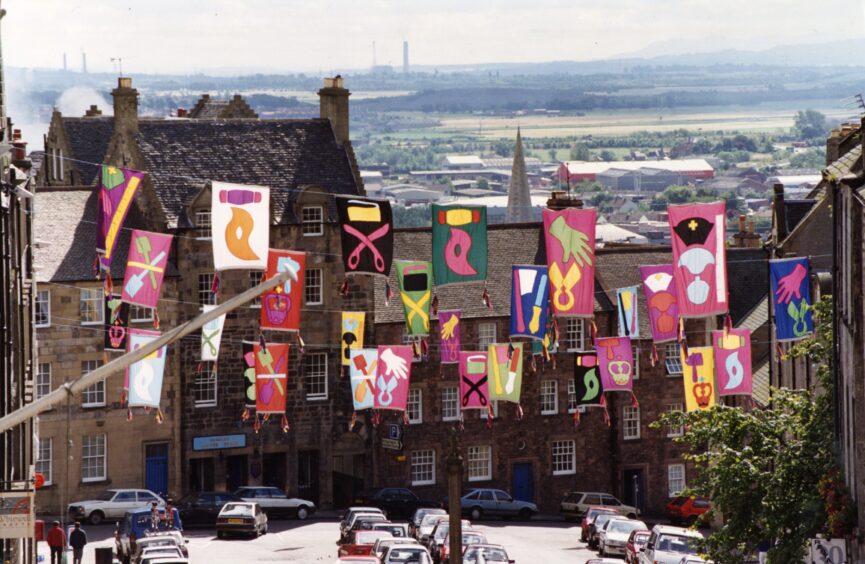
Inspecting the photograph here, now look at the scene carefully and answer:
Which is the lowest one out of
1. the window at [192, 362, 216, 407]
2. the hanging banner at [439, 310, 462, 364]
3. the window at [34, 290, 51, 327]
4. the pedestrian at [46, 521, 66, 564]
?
the pedestrian at [46, 521, 66, 564]

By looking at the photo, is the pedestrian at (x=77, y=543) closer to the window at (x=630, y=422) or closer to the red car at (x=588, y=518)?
the red car at (x=588, y=518)

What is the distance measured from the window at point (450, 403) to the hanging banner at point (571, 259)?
61.1 feet

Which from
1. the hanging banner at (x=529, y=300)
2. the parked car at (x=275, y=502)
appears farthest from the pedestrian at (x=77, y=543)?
the hanging banner at (x=529, y=300)

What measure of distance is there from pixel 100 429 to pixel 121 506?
375cm

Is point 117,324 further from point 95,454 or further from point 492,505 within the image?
point 492,505

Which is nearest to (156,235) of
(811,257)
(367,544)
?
(367,544)

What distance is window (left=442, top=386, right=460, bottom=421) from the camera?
263 feet

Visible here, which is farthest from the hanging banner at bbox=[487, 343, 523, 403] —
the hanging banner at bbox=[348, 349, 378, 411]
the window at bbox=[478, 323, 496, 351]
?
the window at bbox=[478, 323, 496, 351]

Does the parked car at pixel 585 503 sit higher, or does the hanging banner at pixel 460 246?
the hanging banner at pixel 460 246

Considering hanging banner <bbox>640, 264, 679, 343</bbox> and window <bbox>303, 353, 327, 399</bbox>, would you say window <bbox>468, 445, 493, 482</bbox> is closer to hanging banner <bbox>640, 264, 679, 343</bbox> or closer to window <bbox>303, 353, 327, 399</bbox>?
window <bbox>303, 353, 327, 399</bbox>

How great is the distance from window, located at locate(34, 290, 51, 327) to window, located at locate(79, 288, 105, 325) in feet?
4.15

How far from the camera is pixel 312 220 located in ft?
255

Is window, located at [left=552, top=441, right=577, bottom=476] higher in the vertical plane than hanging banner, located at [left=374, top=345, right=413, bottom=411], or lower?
lower

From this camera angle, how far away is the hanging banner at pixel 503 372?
6869cm
